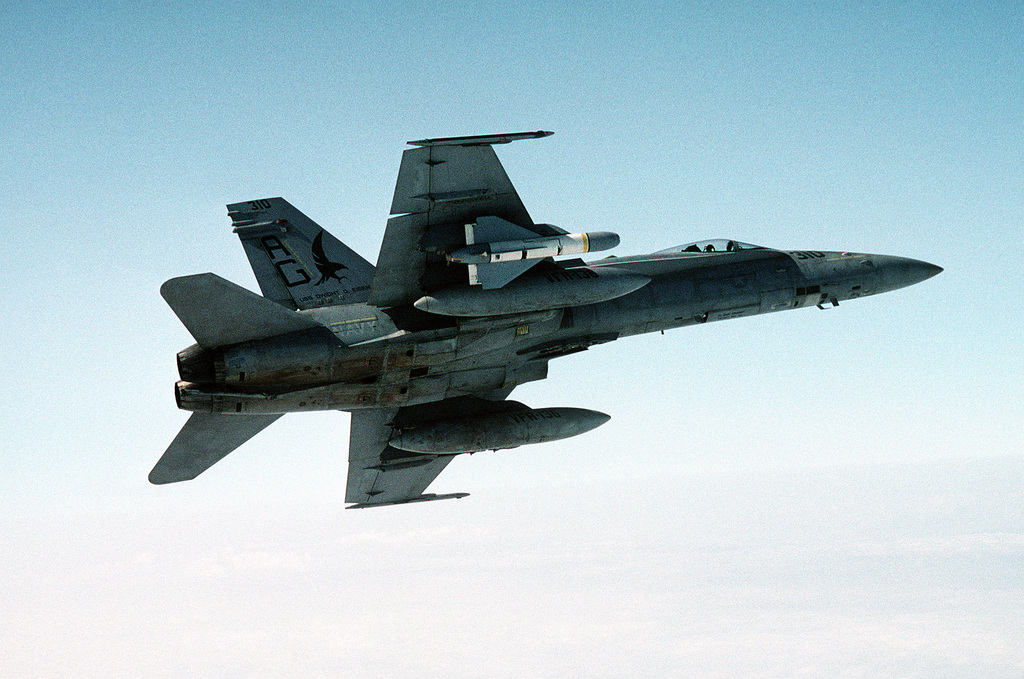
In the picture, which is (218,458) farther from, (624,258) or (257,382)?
(624,258)

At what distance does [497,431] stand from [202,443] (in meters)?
7.13

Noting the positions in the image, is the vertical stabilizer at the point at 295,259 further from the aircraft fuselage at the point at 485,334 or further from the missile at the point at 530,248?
the missile at the point at 530,248

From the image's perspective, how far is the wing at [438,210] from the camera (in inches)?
595

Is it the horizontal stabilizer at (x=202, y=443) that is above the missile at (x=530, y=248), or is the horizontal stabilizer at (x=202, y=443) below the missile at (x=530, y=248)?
below

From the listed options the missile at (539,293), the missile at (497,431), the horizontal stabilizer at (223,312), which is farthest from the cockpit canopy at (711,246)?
the horizontal stabilizer at (223,312)

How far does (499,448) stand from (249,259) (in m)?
9.55

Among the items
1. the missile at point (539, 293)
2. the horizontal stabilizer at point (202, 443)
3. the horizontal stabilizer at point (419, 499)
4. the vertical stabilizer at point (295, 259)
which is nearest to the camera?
the missile at point (539, 293)

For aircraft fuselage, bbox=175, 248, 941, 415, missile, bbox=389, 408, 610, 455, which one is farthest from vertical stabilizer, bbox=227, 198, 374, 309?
aircraft fuselage, bbox=175, 248, 941, 415

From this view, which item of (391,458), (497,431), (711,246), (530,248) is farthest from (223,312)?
(711,246)

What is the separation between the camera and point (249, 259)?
76.4 feet

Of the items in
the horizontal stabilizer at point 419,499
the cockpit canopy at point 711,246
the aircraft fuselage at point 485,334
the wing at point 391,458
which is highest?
the cockpit canopy at point 711,246

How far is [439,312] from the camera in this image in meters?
16.4

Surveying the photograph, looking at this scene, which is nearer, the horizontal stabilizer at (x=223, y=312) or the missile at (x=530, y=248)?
the horizontal stabilizer at (x=223, y=312)

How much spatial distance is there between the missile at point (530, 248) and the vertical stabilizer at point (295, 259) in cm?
816
